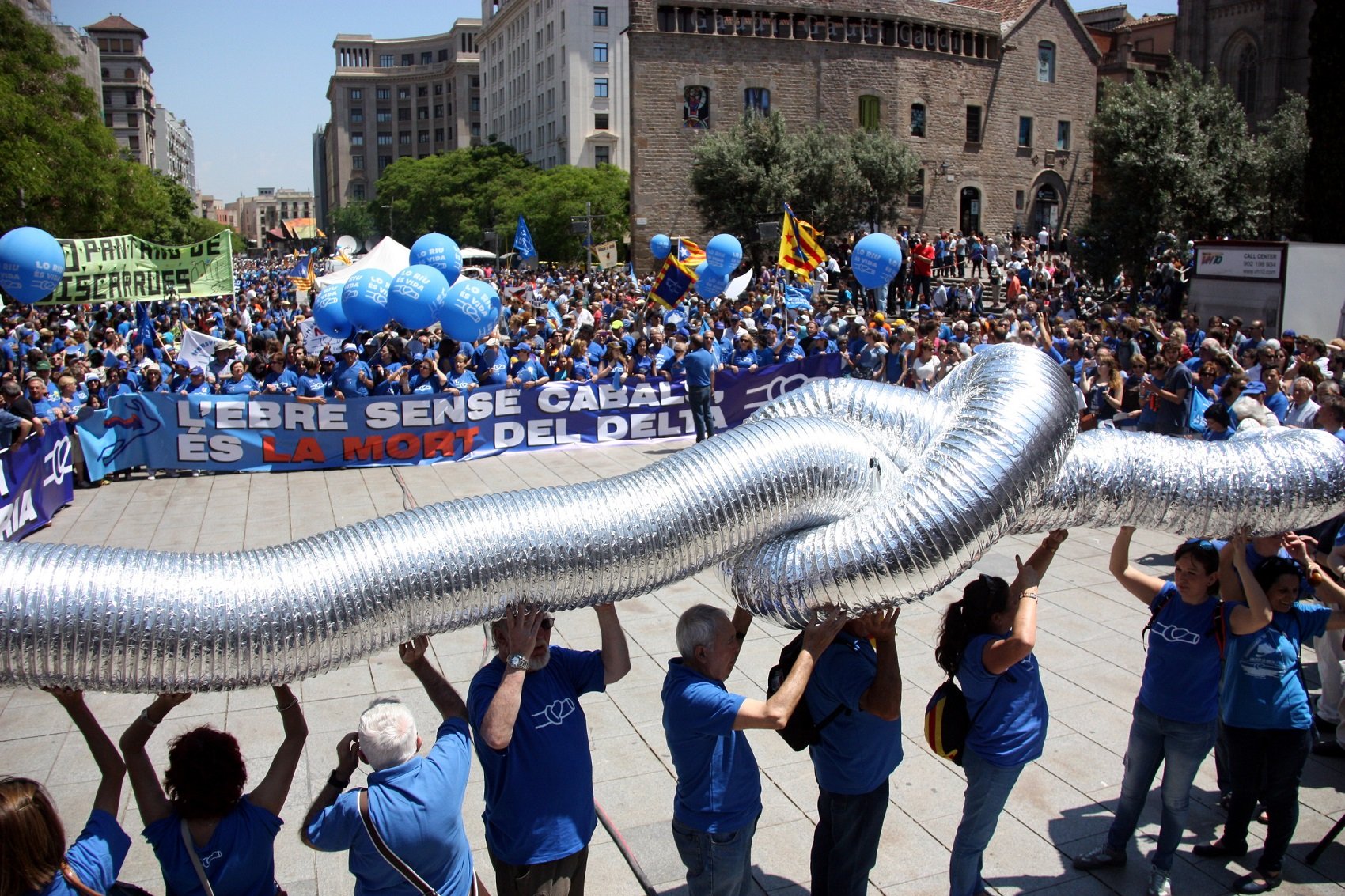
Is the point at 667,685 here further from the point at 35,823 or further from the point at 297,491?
the point at 297,491

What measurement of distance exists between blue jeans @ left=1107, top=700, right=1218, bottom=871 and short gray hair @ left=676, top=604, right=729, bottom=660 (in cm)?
209

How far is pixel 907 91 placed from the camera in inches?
1908

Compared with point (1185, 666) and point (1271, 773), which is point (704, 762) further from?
point (1271, 773)

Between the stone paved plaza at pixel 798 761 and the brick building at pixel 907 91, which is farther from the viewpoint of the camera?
the brick building at pixel 907 91

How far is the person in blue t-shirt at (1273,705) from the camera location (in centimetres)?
413

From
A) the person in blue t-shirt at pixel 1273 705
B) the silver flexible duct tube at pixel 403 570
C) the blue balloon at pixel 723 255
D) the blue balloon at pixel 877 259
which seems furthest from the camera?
the blue balloon at pixel 723 255

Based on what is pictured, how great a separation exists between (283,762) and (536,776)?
29.7 inches

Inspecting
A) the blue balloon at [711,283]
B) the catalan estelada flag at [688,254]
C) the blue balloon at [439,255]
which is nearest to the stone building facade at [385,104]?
the catalan estelada flag at [688,254]

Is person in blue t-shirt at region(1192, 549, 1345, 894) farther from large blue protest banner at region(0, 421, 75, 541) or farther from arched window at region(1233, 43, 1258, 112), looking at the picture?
arched window at region(1233, 43, 1258, 112)

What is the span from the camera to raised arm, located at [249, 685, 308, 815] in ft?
9.49

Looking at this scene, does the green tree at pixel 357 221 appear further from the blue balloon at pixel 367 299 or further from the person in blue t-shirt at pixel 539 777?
the person in blue t-shirt at pixel 539 777

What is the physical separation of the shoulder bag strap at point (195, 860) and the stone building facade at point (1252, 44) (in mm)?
52547

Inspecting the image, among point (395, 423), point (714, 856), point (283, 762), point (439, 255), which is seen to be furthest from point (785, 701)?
point (439, 255)

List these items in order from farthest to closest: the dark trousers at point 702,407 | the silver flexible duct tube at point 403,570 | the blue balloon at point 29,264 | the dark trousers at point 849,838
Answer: the blue balloon at point 29,264 < the dark trousers at point 702,407 < the dark trousers at point 849,838 < the silver flexible duct tube at point 403,570
